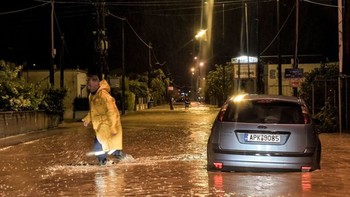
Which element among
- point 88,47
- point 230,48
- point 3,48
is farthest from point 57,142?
point 230,48

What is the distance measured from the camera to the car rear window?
961cm

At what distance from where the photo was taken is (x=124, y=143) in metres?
17.6

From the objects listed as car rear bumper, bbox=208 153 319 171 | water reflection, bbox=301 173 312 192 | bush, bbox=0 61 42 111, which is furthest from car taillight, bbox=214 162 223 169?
bush, bbox=0 61 42 111

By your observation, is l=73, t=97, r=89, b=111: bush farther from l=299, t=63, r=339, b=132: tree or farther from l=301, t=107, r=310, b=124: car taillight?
l=301, t=107, r=310, b=124: car taillight

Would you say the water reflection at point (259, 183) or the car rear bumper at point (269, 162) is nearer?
the water reflection at point (259, 183)

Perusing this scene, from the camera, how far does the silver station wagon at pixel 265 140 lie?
30.7 feet

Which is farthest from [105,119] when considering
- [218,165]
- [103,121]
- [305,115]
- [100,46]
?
[100,46]

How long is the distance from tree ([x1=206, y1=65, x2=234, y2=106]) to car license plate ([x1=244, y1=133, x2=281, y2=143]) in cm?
5458

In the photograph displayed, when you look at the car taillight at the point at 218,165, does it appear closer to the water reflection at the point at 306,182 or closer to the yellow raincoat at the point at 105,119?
the water reflection at the point at 306,182

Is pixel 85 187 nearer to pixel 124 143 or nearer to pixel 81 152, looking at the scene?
pixel 81 152

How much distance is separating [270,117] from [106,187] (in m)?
2.96

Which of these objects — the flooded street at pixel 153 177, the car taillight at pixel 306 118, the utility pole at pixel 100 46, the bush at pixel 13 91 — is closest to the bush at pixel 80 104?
the utility pole at pixel 100 46

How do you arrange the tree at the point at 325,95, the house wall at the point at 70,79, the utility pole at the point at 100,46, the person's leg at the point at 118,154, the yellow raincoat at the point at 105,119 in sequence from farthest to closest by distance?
the house wall at the point at 70,79 < the utility pole at the point at 100,46 < the tree at the point at 325,95 < the person's leg at the point at 118,154 < the yellow raincoat at the point at 105,119

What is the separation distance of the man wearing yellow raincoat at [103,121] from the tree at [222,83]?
52880mm
